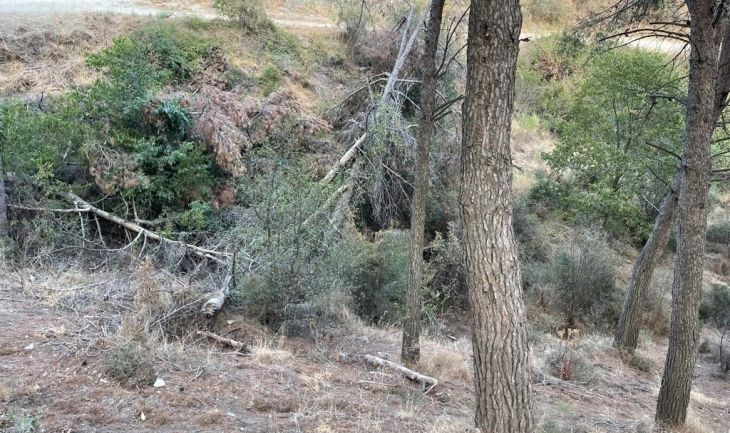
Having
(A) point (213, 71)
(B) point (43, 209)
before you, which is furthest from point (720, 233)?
(B) point (43, 209)

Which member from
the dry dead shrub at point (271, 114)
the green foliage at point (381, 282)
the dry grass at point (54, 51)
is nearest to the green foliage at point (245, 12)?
the dry grass at point (54, 51)

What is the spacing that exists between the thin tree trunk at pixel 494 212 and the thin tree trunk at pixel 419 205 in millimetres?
2564

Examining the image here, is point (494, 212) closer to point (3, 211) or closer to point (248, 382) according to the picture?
point (248, 382)

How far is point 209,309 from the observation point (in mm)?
7172

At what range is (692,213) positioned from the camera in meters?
5.95

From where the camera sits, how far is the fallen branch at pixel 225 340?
6676mm

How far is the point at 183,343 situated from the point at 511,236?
158 inches

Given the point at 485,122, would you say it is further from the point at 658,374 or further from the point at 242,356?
the point at 658,374

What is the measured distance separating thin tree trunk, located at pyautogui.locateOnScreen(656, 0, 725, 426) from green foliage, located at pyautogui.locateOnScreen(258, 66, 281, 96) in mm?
11717

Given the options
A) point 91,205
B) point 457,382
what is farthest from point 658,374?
point 91,205

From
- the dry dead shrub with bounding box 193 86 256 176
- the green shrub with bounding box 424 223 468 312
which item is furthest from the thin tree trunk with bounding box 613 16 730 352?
the dry dead shrub with bounding box 193 86 256 176

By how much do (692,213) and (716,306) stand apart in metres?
10.5

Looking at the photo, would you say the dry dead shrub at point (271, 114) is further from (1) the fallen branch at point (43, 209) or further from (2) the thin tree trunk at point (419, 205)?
(2) the thin tree trunk at point (419, 205)

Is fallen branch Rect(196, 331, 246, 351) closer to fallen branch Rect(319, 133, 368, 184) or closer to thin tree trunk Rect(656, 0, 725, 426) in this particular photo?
thin tree trunk Rect(656, 0, 725, 426)
